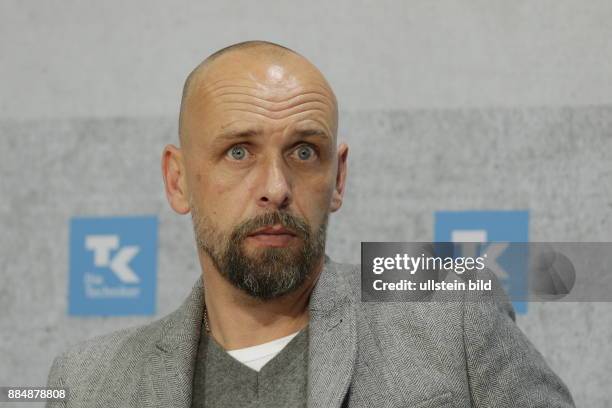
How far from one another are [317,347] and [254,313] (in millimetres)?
167

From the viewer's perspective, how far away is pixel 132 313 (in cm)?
279

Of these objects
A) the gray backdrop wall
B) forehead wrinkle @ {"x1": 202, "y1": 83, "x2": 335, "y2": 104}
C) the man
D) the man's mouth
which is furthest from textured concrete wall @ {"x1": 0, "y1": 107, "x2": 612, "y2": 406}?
the man's mouth

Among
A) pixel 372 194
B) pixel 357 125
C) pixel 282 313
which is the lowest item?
pixel 282 313

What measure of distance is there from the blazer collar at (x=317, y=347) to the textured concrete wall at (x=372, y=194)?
0.79 m

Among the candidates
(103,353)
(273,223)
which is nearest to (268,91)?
(273,223)

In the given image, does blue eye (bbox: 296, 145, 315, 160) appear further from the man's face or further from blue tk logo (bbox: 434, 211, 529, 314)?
blue tk logo (bbox: 434, 211, 529, 314)

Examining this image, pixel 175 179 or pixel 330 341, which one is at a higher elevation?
pixel 175 179

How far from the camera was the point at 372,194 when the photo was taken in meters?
2.69

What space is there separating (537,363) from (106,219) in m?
1.57

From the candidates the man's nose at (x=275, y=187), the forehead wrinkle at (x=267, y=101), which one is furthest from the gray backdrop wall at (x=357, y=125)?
the man's nose at (x=275, y=187)

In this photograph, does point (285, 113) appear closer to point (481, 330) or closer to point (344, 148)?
point (344, 148)

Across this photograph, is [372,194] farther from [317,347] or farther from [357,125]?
[317,347]

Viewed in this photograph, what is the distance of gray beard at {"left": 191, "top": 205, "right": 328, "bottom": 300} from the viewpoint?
1.71m

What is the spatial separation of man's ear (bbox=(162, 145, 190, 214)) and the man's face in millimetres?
96
